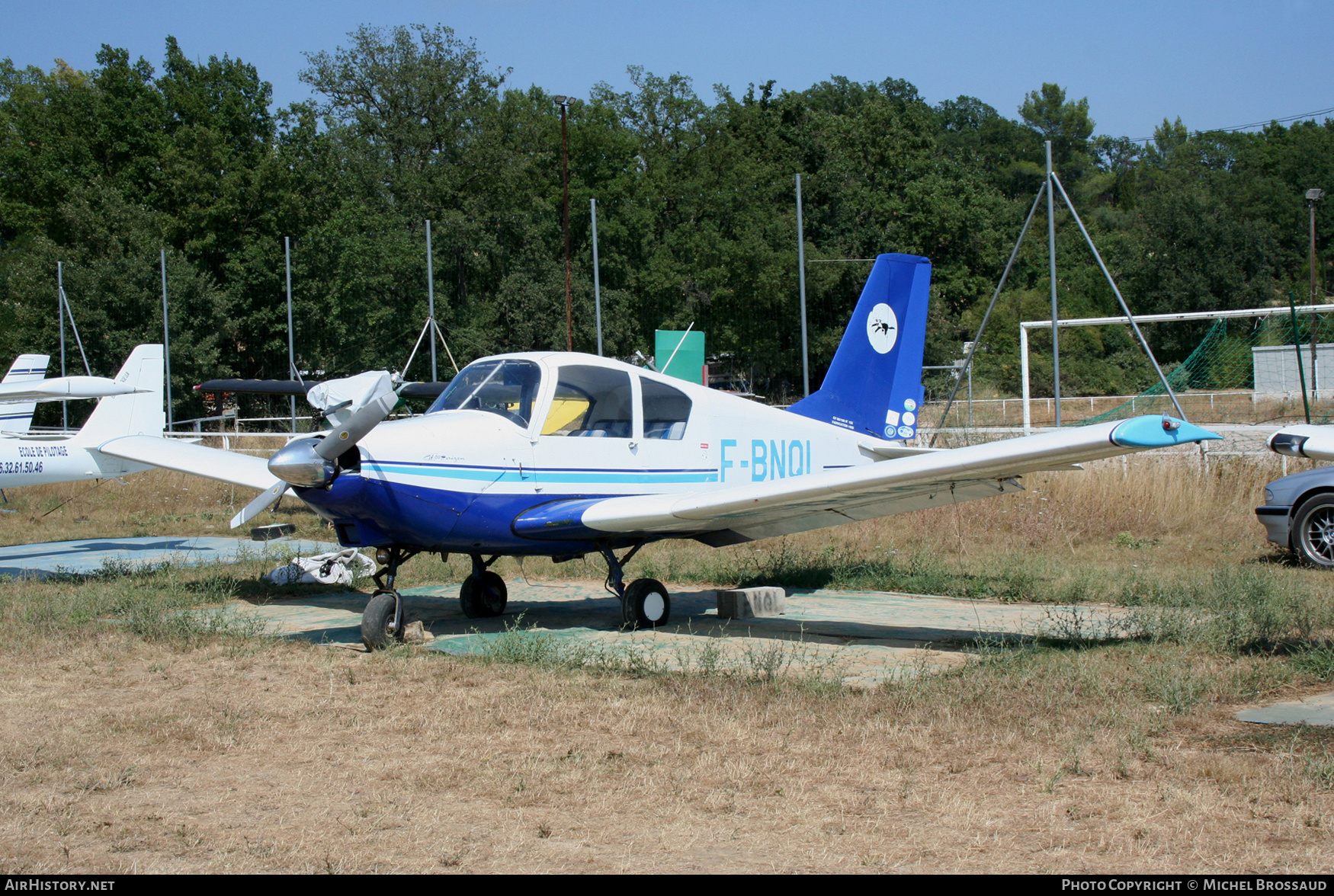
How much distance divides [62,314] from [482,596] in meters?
29.9

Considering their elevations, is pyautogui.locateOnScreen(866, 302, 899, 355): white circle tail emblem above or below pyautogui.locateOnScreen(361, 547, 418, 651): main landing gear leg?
above

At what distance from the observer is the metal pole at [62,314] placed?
32.6 m

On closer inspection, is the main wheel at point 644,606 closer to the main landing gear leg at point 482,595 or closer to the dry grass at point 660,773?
the main landing gear leg at point 482,595

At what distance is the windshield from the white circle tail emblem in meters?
4.37

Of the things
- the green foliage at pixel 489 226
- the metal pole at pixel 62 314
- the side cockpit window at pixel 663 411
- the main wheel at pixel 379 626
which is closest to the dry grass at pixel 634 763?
the main wheel at pixel 379 626

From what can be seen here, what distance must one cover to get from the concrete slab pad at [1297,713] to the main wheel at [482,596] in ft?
20.8

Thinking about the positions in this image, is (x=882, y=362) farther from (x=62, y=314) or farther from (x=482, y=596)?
(x=62, y=314)

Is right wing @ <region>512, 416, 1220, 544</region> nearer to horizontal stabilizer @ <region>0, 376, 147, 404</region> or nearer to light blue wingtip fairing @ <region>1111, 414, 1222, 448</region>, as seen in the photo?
light blue wingtip fairing @ <region>1111, 414, 1222, 448</region>

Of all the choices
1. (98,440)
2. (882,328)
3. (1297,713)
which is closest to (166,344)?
(98,440)

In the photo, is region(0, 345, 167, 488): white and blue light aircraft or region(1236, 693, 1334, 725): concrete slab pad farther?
region(0, 345, 167, 488): white and blue light aircraft

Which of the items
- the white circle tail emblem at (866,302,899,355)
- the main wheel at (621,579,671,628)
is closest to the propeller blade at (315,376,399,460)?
the main wheel at (621,579,671,628)

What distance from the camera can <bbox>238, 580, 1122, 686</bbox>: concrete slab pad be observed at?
24.1ft

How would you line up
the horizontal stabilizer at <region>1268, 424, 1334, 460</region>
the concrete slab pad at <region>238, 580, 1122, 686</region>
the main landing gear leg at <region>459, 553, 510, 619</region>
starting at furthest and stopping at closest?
the main landing gear leg at <region>459, 553, 510, 619</region>
the concrete slab pad at <region>238, 580, 1122, 686</region>
the horizontal stabilizer at <region>1268, 424, 1334, 460</region>

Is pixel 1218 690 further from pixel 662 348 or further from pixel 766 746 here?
pixel 662 348
